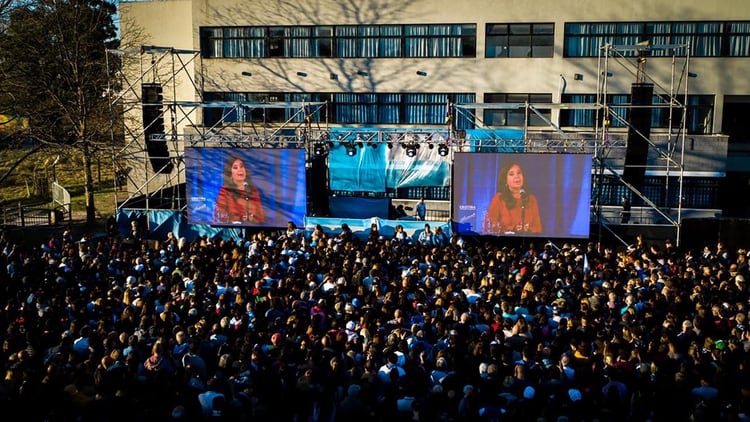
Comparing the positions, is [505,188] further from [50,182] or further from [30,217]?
[50,182]

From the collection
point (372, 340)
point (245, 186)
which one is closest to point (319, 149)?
point (245, 186)

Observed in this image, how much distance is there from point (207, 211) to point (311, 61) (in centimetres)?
996

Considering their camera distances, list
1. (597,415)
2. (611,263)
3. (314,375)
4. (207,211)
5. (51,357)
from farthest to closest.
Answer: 1. (207,211)
2. (611,263)
3. (51,357)
4. (314,375)
5. (597,415)

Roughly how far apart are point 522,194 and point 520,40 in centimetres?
1010

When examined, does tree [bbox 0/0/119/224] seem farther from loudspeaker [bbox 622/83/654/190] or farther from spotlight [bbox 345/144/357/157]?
loudspeaker [bbox 622/83/654/190]

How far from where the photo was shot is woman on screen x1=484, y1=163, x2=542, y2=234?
19.3m

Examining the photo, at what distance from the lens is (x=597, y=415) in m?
7.24

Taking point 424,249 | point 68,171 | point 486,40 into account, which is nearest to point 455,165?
point 424,249

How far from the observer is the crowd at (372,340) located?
7.52 meters

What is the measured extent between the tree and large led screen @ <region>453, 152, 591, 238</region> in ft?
44.2

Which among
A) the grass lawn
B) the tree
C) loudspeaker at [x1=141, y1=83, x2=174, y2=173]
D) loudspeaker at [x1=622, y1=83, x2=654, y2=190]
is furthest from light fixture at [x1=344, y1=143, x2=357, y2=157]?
→ the grass lawn

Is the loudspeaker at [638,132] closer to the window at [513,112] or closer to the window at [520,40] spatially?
the window at [513,112]

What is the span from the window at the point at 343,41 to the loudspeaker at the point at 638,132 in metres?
9.01

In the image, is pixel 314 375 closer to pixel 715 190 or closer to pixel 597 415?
pixel 597 415
